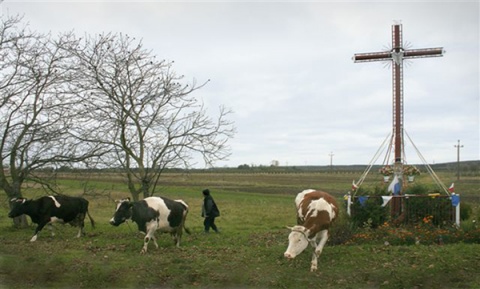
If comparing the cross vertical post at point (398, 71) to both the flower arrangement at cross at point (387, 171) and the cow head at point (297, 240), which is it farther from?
the cow head at point (297, 240)

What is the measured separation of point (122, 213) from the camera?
14.4 metres

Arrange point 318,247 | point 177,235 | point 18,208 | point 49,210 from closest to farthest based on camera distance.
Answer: point 318,247
point 177,235
point 49,210
point 18,208

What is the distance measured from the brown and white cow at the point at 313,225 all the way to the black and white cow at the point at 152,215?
392 cm

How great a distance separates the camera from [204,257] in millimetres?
12312

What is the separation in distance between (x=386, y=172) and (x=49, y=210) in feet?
41.0

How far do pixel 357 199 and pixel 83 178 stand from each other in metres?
11.1

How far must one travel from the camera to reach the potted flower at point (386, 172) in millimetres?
Result: 18250

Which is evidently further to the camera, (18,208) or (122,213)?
(18,208)

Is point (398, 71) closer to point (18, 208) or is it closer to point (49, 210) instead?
point (49, 210)

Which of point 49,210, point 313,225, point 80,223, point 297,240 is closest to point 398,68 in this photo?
point 313,225

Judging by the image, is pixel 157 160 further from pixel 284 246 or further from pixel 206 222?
pixel 284 246

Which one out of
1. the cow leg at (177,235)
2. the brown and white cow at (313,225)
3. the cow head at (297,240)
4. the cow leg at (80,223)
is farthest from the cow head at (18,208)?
the cow head at (297,240)

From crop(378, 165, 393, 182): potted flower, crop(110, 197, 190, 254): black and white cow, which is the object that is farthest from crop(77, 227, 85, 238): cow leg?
crop(378, 165, 393, 182): potted flower


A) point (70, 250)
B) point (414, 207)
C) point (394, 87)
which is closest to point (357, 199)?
point (414, 207)
